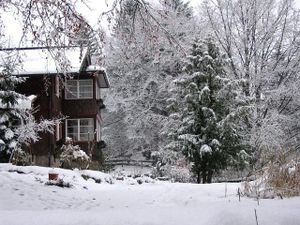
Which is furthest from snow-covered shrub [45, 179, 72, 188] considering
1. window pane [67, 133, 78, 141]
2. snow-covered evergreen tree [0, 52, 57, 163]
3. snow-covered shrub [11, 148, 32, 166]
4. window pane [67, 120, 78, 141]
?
window pane [67, 120, 78, 141]

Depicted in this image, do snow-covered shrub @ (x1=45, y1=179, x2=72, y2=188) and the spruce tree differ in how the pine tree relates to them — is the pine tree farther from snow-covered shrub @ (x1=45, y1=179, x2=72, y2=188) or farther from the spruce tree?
snow-covered shrub @ (x1=45, y1=179, x2=72, y2=188)

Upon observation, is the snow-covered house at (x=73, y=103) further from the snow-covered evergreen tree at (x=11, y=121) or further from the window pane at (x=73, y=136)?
the snow-covered evergreen tree at (x=11, y=121)

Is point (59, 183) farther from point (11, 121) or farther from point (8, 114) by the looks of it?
point (11, 121)

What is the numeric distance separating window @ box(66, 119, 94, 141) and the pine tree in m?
7.01

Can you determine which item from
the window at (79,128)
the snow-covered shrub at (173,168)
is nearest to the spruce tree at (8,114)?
the snow-covered shrub at (173,168)

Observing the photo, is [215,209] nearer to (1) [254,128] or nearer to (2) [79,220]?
(2) [79,220]

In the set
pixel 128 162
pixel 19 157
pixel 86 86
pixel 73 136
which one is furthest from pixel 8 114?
pixel 128 162

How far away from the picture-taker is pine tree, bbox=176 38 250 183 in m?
18.3

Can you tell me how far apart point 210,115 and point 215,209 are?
15638 millimetres

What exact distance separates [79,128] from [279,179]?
775 inches

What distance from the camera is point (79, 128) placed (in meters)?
24.6

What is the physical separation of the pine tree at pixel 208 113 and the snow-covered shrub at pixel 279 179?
11486 millimetres

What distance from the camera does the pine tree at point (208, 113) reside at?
1833 cm

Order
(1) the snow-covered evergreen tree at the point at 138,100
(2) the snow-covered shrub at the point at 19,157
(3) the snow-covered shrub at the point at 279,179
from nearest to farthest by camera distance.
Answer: (3) the snow-covered shrub at the point at 279,179 → (2) the snow-covered shrub at the point at 19,157 → (1) the snow-covered evergreen tree at the point at 138,100
